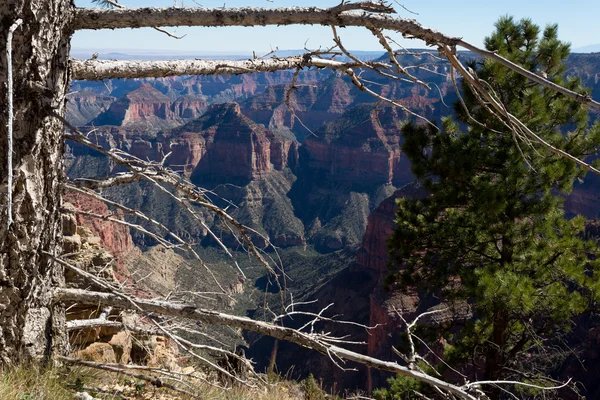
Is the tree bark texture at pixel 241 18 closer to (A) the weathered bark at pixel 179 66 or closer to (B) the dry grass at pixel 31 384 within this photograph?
(A) the weathered bark at pixel 179 66

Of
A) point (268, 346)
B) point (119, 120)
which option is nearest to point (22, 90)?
point (268, 346)

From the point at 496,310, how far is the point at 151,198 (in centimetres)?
5926

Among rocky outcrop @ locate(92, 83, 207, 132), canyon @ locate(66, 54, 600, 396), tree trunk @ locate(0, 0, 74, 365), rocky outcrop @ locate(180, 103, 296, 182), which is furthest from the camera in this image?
rocky outcrop @ locate(92, 83, 207, 132)

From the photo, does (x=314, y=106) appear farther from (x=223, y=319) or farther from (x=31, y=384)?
(x=31, y=384)

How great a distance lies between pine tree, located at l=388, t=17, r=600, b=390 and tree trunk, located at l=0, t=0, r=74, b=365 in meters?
5.28

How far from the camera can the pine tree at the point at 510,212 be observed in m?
6.63

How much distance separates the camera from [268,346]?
118 feet

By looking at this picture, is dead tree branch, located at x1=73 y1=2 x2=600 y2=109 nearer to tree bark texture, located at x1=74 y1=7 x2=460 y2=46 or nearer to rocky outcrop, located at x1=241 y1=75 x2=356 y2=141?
tree bark texture, located at x1=74 y1=7 x2=460 y2=46

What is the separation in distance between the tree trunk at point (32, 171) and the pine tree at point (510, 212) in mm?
5277

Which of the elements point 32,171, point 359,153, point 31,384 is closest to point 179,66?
point 32,171

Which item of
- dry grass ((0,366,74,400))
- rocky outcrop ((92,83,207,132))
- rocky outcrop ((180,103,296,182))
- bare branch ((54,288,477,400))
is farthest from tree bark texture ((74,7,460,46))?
rocky outcrop ((92,83,207,132))

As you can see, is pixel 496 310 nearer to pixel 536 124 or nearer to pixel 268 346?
pixel 536 124

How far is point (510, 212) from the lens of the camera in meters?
7.01

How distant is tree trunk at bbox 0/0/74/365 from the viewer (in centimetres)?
212
